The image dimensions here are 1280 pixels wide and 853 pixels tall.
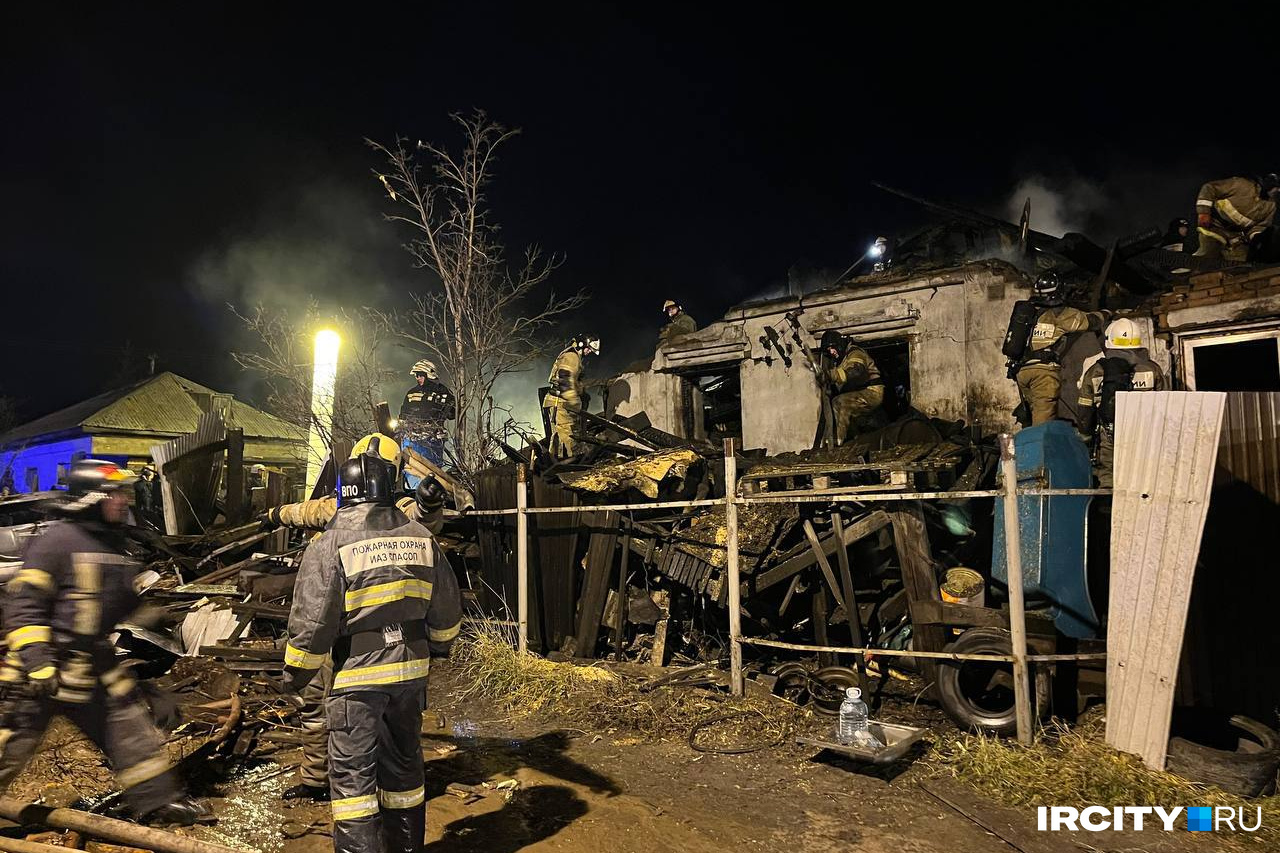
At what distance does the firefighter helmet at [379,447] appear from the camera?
4.58 m

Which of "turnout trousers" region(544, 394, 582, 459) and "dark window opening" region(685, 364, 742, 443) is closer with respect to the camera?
"turnout trousers" region(544, 394, 582, 459)

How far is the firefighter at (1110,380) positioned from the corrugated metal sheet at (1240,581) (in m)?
2.18

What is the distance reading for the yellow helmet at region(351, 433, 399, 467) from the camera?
4.61 metres

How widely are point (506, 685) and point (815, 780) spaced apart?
345 cm

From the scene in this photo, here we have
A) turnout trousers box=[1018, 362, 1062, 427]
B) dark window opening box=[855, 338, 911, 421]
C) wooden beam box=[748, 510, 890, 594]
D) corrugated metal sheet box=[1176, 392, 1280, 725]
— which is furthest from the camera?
dark window opening box=[855, 338, 911, 421]

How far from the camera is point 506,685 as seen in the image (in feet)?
24.0

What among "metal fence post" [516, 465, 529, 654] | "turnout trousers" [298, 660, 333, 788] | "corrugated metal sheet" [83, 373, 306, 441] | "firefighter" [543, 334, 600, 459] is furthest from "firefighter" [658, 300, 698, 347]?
"corrugated metal sheet" [83, 373, 306, 441]

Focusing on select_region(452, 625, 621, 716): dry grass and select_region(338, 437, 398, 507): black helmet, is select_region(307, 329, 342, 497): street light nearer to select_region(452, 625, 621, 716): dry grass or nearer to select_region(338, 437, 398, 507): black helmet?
select_region(452, 625, 621, 716): dry grass

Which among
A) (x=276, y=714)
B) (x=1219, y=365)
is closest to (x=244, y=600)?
(x=276, y=714)

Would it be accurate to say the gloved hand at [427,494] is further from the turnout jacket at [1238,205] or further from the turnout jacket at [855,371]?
the turnout jacket at [1238,205]

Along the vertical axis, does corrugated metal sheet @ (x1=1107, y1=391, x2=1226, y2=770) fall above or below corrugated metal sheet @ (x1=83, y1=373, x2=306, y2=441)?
below

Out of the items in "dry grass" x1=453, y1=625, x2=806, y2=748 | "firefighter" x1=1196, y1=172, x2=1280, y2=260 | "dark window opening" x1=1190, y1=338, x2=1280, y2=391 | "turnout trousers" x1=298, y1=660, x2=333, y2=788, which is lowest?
"dry grass" x1=453, y1=625, x2=806, y2=748

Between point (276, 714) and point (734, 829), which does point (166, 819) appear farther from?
point (734, 829)

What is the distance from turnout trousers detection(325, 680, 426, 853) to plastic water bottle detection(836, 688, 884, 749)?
2985 mm
